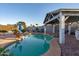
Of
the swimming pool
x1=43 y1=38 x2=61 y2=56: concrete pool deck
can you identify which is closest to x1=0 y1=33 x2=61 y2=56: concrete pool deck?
x1=43 y1=38 x2=61 y2=56: concrete pool deck

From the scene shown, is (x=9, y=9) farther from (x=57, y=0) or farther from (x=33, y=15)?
(x=57, y=0)

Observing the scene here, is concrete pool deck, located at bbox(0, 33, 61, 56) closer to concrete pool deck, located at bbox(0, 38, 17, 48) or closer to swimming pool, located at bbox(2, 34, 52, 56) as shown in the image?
concrete pool deck, located at bbox(0, 38, 17, 48)

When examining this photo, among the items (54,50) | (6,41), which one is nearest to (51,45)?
(54,50)

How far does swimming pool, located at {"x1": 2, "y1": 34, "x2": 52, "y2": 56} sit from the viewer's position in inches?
405

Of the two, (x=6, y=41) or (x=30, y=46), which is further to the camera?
(x=6, y=41)

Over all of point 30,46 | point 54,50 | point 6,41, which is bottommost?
point 54,50

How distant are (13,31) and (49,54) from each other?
9.31ft

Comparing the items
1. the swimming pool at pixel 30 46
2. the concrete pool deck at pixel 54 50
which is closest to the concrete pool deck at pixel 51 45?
the concrete pool deck at pixel 54 50

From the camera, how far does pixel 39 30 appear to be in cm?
1200

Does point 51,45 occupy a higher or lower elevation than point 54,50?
higher

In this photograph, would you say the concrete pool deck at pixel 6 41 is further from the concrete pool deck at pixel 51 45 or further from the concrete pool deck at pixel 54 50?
the concrete pool deck at pixel 54 50

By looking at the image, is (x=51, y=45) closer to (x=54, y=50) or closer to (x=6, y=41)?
(x=54, y=50)

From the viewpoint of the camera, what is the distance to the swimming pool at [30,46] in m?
10.3

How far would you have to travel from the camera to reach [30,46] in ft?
36.4
